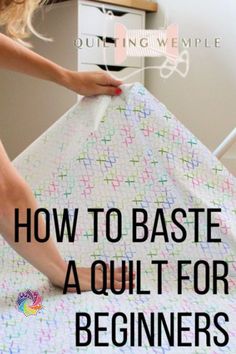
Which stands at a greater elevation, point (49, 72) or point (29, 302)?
point (49, 72)

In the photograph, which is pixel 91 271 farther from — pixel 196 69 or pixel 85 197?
pixel 196 69

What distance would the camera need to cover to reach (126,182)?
2.80 ft

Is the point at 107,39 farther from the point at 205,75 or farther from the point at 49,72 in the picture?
the point at 49,72

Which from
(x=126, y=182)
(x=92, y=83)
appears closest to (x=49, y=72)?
(x=92, y=83)

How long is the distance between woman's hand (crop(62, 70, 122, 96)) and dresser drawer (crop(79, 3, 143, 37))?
681mm

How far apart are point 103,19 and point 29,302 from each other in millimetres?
1095

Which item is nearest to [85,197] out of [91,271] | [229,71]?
[91,271]

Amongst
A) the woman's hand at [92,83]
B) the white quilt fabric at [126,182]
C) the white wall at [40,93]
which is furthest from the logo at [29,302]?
the white wall at [40,93]

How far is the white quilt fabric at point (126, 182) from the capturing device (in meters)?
0.76

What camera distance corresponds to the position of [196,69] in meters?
1.64

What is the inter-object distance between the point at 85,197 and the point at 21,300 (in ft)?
0.76

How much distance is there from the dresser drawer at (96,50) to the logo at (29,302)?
97 cm

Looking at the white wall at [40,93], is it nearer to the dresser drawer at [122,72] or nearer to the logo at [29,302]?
the dresser drawer at [122,72]

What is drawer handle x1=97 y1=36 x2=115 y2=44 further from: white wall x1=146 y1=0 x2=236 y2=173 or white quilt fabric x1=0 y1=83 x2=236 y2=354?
white quilt fabric x1=0 y1=83 x2=236 y2=354
